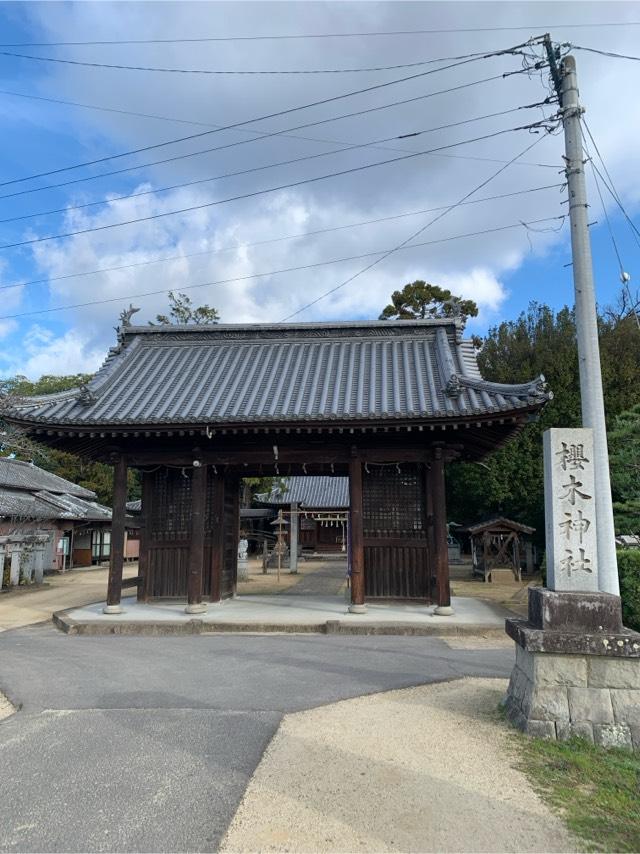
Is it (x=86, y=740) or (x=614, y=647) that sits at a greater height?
(x=614, y=647)

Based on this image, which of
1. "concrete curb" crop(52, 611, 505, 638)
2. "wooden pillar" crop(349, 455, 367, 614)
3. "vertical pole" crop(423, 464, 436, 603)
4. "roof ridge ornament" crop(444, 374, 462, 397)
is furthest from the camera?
"vertical pole" crop(423, 464, 436, 603)

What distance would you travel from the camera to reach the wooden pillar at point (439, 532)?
36.8ft

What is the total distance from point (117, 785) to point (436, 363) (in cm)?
1105

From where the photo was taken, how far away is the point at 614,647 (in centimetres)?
482

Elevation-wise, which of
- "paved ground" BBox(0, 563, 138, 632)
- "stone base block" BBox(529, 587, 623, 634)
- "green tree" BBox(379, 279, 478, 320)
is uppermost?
"green tree" BBox(379, 279, 478, 320)

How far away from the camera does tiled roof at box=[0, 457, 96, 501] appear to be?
90.5 ft

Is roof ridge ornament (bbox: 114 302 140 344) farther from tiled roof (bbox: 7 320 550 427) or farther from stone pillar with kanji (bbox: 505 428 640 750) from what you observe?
stone pillar with kanji (bbox: 505 428 640 750)

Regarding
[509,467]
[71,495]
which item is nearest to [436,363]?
[509,467]

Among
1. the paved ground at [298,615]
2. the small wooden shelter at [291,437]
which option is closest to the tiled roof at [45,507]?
the small wooden shelter at [291,437]

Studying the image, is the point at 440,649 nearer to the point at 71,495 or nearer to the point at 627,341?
the point at 627,341

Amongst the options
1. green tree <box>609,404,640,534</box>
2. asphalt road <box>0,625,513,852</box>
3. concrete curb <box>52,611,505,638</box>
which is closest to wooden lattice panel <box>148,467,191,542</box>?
concrete curb <box>52,611,505,638</box>

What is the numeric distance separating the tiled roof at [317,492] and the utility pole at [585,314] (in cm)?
2930

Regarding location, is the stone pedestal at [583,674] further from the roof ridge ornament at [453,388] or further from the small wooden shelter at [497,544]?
the small wooden shelter at [497,544]

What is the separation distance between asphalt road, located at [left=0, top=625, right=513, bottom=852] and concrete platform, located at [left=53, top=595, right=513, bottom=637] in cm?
45
